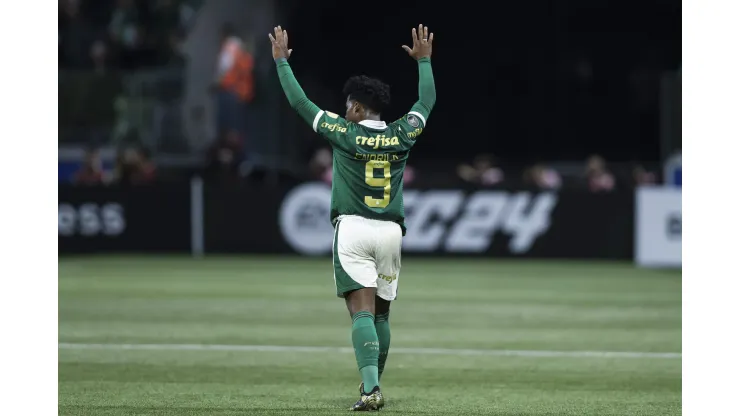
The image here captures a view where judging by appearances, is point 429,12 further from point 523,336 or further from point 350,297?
point 350,297

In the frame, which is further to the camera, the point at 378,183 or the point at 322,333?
the point at 322,333

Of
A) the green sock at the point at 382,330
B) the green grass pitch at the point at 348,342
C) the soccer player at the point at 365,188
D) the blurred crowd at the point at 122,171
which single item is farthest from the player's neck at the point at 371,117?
the blurred crowd at the point at 122,171

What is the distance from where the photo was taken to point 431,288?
54.0ft

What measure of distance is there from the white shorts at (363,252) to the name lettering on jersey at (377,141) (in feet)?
1.43

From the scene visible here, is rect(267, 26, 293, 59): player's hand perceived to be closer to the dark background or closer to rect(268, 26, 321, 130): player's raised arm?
rect(268, 26, 321, 130): player's raised arm

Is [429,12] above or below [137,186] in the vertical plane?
above

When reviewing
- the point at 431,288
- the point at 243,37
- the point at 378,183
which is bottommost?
the point at 431,288

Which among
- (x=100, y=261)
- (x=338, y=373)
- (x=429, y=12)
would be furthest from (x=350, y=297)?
(x=429, y=12)

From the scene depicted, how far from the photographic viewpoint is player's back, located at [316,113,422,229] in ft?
23.8

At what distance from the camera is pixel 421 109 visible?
24.5ft

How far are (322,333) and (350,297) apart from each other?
458 cm

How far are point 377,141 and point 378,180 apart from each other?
0.23 metres

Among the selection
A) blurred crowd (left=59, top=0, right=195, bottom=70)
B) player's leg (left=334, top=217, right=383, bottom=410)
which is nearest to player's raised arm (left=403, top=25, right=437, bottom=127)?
player's leg (left=334, top=217, right=383, bottom=410)

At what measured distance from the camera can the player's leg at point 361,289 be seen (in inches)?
284
